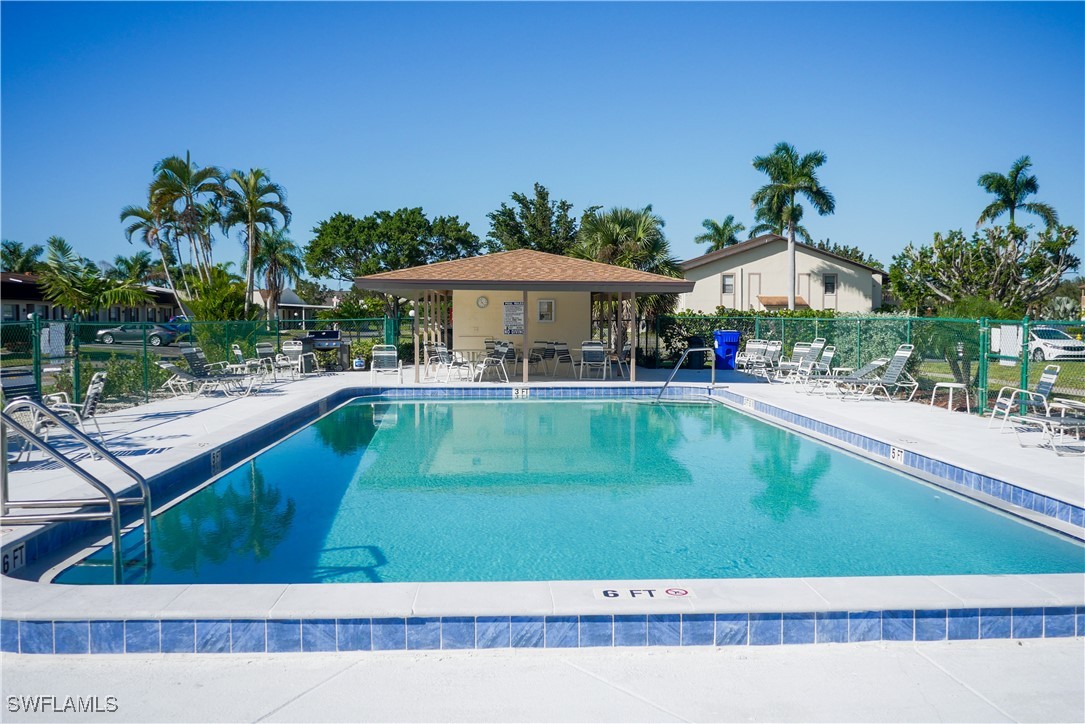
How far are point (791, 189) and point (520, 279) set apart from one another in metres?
24.0

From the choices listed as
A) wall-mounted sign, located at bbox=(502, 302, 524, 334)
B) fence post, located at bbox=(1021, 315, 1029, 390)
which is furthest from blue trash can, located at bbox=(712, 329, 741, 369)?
fence post, located at bbox=(1021, 315, 1029, 390)

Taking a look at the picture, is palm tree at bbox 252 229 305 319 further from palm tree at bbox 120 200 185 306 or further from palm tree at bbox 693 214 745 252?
palm tree at bbox 693 214 745 252

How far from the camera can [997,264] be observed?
32750 millimetres

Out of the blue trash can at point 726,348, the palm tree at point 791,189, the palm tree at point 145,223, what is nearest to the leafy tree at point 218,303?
the palm tree at point 145,223

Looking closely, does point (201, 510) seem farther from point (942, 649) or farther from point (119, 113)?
point (119, 113)

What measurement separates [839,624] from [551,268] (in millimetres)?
14343

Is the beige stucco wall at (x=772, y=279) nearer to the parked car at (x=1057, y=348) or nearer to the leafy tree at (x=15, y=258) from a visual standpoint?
the parked car at (x=1057, y=348)

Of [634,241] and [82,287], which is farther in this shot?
[634,241]

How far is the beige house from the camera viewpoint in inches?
1469

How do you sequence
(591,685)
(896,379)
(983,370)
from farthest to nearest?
(896,379), (983,370), (591,685)

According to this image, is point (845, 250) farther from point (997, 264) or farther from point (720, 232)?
point (997, 264)

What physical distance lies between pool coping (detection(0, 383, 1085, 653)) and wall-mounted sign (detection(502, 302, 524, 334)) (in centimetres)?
1615

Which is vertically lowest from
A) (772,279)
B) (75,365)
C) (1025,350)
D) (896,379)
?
(896,379)

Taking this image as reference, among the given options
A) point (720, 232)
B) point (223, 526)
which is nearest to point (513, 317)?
point (223, 526)
